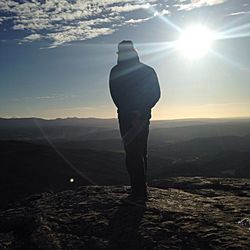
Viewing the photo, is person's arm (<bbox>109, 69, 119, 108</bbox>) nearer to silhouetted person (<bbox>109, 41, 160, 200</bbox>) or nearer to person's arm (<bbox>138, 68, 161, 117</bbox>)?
silhouetted person (<bbox>109, 41, 160, 200</bbox>)

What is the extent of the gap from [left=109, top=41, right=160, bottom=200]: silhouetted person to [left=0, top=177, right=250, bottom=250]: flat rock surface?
0.57 metres

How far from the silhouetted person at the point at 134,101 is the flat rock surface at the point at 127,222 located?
22.4 inches

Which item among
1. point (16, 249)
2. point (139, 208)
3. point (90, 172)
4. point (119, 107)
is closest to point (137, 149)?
Result: point (119, 107)

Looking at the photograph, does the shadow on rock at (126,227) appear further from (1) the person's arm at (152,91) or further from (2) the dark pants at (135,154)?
(1) the person's arm at (152,91)

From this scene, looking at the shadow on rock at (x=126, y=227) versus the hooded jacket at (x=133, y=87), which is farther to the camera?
the hooded jacket at (x=133, y=87)

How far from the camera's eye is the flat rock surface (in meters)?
4.41

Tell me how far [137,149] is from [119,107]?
2.72ft

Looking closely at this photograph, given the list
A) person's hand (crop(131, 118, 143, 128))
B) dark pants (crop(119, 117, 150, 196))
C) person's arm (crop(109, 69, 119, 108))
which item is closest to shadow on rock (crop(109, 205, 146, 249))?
dark pants (crop(119, 117, 150, 196))

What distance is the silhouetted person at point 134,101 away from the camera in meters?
6.89

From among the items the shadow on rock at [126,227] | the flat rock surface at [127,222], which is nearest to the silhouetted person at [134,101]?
the flat rock surface at [127,222]

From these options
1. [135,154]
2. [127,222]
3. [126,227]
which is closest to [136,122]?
[135,154]

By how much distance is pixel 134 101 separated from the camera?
6.95 meters

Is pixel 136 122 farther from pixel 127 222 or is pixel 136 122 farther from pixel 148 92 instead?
pixel 127 222

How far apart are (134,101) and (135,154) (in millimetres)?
944
